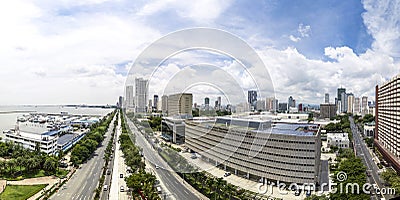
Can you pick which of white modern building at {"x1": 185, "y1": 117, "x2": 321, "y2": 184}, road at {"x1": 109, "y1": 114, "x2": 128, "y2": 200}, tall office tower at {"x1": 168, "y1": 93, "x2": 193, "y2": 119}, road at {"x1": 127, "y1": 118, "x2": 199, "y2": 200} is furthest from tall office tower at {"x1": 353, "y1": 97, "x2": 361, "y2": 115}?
road at {"x1": 109, "y1": 114, "x2": 128, "y2": 200}

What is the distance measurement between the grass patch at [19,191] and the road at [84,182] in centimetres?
38

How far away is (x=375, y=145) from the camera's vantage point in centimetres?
743

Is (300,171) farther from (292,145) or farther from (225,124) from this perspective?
(225,124)

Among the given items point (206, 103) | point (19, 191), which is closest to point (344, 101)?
point (206, 103)

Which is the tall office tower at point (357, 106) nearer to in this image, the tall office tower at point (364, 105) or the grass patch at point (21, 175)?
the tall office tower at point (364, 105)

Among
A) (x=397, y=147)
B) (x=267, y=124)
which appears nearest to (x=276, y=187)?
(x=267, y=124)

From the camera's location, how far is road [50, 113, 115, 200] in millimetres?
4039

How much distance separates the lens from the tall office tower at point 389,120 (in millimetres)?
5238

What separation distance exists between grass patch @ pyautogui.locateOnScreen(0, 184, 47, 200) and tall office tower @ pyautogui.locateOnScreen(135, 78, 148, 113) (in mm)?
2258

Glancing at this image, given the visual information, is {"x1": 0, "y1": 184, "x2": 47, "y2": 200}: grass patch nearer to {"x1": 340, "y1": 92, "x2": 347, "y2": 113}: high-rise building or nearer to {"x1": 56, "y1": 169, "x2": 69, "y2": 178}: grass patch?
{"x1": 56, "y1": 169, "x2": 69, "y2": 178}: grass patch

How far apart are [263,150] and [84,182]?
10.1 feet

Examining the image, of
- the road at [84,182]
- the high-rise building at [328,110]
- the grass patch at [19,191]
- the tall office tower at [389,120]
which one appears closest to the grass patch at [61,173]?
the road at [84,182]

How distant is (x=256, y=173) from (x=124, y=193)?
83.0 inches

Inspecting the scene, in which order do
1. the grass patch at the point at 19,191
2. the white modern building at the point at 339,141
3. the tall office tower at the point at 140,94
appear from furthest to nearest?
the white modern building at the point at 339,141 < the grass patch at the point at 19,191 < the tall office tower at the point at 140,94
